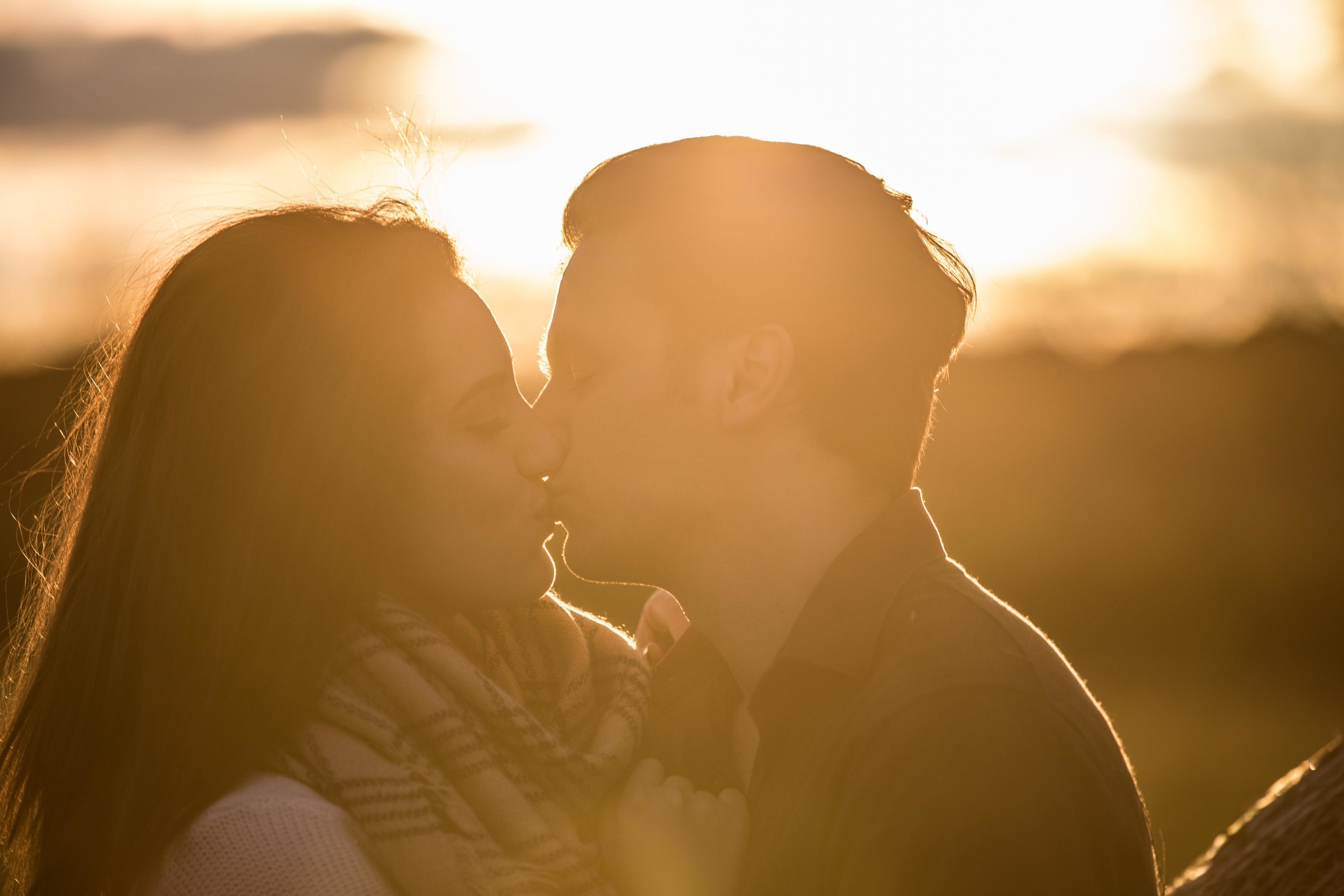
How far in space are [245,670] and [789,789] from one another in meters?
1.40

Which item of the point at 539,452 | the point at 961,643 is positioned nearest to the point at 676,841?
the point at 961,643

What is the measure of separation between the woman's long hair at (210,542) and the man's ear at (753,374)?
88cm

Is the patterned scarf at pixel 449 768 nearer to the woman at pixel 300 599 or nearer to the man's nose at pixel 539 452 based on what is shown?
the woman at pixel 300 599

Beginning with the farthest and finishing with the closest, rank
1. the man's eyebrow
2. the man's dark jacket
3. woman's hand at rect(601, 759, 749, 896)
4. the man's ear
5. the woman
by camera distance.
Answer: the man's ear → the man's eyebrow → woman's hand at rect(601, 759, 749, 896) → the woman → the man's dark jacket

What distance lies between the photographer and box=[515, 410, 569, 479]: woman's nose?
3.40 m

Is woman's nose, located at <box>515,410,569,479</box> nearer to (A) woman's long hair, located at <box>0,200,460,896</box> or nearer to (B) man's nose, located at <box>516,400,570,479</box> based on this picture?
(B) man's nose, located at <box>516,400,570,479</box>

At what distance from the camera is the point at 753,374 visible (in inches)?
138

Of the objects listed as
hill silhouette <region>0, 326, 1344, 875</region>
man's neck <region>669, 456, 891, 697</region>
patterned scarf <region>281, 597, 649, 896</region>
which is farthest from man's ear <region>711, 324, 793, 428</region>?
hill silhouette <region>0, 326, 1344, 875</region>

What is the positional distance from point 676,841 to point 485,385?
136 centimetres

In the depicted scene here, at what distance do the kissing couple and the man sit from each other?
12mm

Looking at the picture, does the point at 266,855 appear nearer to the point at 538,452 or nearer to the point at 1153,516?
the point at 538,452

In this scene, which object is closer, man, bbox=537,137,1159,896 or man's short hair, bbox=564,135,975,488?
man, bbox=537,137,1159,896

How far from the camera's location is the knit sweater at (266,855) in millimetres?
2543

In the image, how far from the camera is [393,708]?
3105 mm
